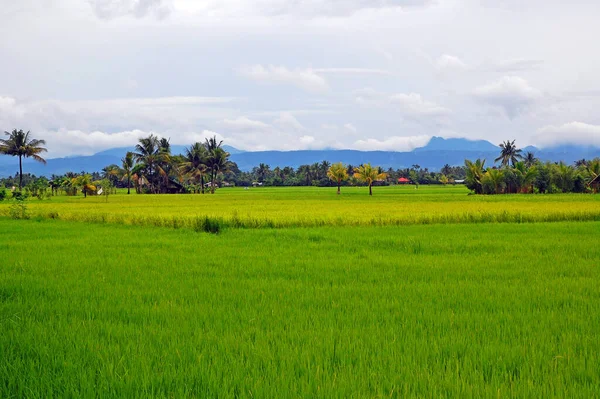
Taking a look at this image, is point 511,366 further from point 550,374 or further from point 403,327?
point 403,327

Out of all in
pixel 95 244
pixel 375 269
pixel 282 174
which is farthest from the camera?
pixel 282 174

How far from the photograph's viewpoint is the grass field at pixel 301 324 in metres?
3.64

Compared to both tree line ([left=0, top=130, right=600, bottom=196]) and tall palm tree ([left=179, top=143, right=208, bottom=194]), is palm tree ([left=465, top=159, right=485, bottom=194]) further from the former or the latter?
tall palm tree ([left=179, top=143, right=208, bottom=194])

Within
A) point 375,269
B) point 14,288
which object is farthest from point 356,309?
point 14,288

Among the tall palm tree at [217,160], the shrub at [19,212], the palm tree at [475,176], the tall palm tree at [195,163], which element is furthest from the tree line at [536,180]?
the shrub at [19,212]

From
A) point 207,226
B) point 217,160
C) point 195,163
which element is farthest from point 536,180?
point 207,226

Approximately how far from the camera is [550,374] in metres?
3.73

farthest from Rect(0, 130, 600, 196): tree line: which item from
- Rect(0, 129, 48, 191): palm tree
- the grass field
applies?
the grass field

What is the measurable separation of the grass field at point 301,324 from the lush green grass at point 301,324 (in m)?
0.02

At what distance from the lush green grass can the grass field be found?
19 millimetres

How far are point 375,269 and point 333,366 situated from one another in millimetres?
4762

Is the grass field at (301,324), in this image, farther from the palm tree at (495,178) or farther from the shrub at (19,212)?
the palm tree at (495,178)

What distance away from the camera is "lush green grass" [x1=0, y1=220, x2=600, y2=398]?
3.64m

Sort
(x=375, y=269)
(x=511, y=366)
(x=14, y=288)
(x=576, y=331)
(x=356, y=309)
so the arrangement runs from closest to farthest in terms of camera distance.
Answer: (x=511, y=366), (x=576, y=331), (x=356, y=309), (x=14, y=288), (x=375, y=269)
